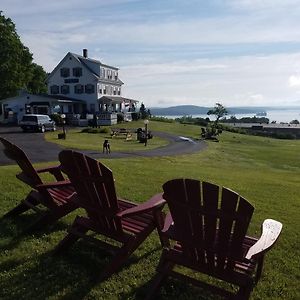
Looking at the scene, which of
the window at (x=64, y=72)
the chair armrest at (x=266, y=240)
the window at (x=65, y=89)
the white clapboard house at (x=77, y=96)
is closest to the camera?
the chair armrest at (x=266, y=240)

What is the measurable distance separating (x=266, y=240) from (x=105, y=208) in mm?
1654

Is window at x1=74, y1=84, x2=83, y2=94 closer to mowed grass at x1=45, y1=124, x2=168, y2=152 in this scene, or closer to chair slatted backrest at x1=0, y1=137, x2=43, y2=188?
mowed grass at x1=45, y1=124, x2=168, y2=152

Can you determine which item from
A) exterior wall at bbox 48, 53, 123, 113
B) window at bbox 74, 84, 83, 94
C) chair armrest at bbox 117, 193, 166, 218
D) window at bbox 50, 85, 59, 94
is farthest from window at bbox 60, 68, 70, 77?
chair armrest at bbox 117, 193, 166, 218

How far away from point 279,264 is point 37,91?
221 feet

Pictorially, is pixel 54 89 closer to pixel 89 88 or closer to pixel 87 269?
pixel 89 88

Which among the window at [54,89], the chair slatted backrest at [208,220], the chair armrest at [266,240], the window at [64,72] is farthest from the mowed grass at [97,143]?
the chair slatted backrest at [208,220]

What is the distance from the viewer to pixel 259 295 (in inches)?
165

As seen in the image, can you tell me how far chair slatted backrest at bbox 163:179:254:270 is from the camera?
3344 millimetres

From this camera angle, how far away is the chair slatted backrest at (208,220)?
334 centimetres

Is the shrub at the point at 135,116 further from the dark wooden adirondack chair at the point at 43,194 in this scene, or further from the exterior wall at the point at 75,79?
the dark wooden adirondack chair at the point at 43,194

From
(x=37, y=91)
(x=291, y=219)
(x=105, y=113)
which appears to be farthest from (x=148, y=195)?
(x=37, y=91)

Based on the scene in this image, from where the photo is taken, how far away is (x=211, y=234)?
11.8ft

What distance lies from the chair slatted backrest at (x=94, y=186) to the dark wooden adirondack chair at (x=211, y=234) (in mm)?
645

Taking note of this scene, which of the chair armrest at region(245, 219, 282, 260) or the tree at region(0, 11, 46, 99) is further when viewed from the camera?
the tree at region(0, 11, 46, 99)
